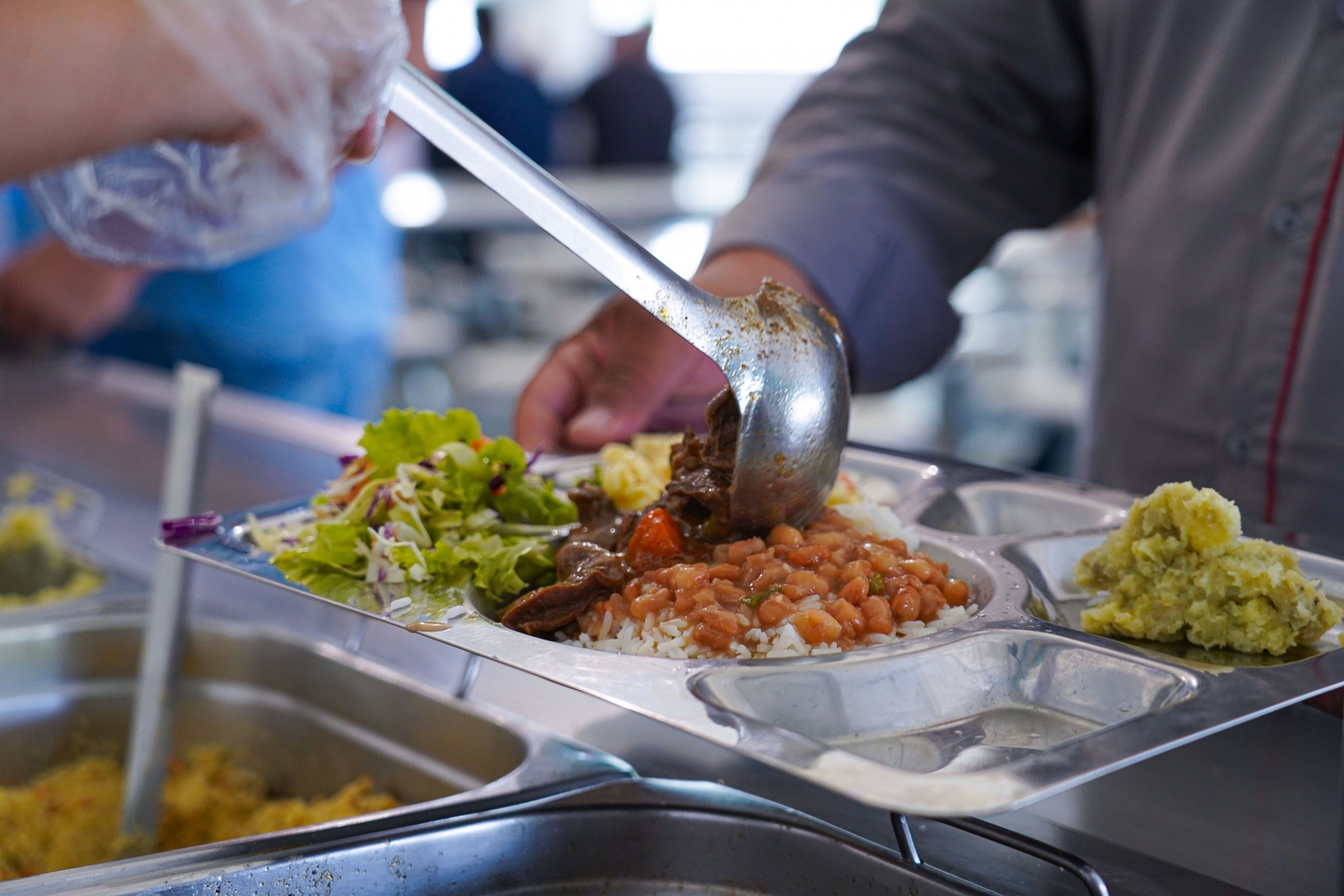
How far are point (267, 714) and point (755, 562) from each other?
2.72 ft

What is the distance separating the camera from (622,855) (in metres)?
1.03

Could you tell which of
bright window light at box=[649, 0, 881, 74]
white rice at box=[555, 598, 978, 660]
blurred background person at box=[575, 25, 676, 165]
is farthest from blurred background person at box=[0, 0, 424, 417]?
bright window light at box=[649, 0, 881, 74]

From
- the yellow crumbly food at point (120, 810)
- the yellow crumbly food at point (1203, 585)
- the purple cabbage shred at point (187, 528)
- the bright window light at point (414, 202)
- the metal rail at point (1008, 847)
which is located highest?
the bright window light at point (414, 202)

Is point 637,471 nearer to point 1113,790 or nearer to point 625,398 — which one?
point 625,398

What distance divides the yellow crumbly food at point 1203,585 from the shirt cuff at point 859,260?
0.91 meters

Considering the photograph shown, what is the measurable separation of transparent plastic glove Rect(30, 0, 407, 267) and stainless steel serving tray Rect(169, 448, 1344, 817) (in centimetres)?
53

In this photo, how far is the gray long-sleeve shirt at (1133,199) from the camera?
1.64 meters

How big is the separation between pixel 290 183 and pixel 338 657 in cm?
64

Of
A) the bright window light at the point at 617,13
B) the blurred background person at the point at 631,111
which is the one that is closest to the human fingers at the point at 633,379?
the blurred background person at the point at 631,111

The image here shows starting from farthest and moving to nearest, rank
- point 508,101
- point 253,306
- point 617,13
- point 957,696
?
1. point 617,13
2. point 508,101
3. point 253,306
4. point 957,696

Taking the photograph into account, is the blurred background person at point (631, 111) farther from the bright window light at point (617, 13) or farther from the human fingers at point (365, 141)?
the human fingers at point (365, 141)

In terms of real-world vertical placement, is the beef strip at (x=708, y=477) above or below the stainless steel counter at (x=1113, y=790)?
above

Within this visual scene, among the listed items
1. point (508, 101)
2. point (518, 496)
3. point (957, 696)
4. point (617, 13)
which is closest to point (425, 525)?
point (518, 496)

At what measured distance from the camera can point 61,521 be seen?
6.66ft
